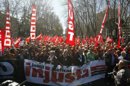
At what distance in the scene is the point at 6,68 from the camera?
12586 millimetres

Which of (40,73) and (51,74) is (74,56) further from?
(40,73)

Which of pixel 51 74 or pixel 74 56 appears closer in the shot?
pixel 51 74

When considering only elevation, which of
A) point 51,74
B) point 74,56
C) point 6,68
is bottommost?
point 51,74

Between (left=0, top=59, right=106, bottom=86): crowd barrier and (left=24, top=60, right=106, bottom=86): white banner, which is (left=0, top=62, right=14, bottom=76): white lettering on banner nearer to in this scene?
(left=0, top=59, right=106, bottom=86): crowd barrier

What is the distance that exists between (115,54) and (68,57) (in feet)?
7.08

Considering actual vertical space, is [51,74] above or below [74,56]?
below

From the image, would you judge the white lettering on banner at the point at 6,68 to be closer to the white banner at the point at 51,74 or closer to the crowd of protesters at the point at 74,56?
the crowd of protesters at the point at 74,56

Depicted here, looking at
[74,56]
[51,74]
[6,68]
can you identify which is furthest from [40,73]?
[74,56]

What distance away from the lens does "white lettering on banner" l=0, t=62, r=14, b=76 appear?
41.1ft

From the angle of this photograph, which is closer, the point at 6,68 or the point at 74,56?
the point at 6,68

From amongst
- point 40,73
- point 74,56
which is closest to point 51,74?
point 40,73

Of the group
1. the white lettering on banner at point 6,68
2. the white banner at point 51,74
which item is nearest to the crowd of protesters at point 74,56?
the white lettering on banner at point 6,68

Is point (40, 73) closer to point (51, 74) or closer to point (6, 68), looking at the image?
point (51, 74)

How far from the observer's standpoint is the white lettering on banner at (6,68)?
493 inches
